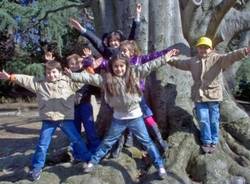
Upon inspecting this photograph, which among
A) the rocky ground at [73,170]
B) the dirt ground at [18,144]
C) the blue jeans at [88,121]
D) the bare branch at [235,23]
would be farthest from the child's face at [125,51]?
the bare branch at [235,23]

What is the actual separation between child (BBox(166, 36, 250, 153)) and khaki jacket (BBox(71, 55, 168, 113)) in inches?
30.6

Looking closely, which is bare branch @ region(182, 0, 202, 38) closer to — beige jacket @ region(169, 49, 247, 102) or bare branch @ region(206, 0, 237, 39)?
bare branch @ region(206, 0, 237, 39)

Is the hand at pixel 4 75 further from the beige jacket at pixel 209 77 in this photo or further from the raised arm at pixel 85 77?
the beige jacket at pixel 209 77

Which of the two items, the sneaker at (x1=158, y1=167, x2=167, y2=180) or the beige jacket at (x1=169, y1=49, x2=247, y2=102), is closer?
the sneaker at (x1=158, y1=167, x2=167, y2=180)

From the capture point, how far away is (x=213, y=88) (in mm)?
6809

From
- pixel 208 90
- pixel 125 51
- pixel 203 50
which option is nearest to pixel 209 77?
pixel 208 90

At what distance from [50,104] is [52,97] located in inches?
3.5

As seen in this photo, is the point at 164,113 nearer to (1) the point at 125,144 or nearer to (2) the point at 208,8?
(1) the point at 125,144

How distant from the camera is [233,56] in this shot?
6566 mm

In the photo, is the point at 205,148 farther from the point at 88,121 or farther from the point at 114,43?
the point at 114,43

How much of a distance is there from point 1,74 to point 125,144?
6.56ft

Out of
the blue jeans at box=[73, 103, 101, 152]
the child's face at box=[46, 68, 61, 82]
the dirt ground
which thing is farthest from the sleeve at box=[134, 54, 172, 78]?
the dirt ground

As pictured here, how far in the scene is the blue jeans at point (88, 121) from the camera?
7160 mm

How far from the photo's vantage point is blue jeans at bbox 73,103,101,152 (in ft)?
23.5
